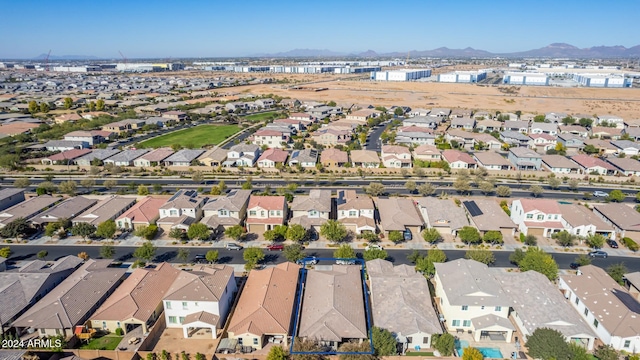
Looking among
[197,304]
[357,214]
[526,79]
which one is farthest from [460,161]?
[526,79]

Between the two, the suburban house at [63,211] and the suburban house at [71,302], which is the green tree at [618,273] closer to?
the suburban house at [71,302]

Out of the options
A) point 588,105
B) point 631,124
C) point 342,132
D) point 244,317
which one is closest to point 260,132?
point 342,132

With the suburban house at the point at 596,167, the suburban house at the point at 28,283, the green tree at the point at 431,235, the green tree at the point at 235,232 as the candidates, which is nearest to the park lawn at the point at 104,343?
the suburban house at the point at 28,283

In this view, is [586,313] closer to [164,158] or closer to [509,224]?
[509,224]

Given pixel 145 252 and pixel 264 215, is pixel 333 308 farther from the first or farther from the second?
pixel 145 252

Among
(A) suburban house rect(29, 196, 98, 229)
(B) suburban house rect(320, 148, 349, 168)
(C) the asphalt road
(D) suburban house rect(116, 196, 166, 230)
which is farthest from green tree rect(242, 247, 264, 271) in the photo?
(B) suburban house rect(320, 148, 349, 168)
